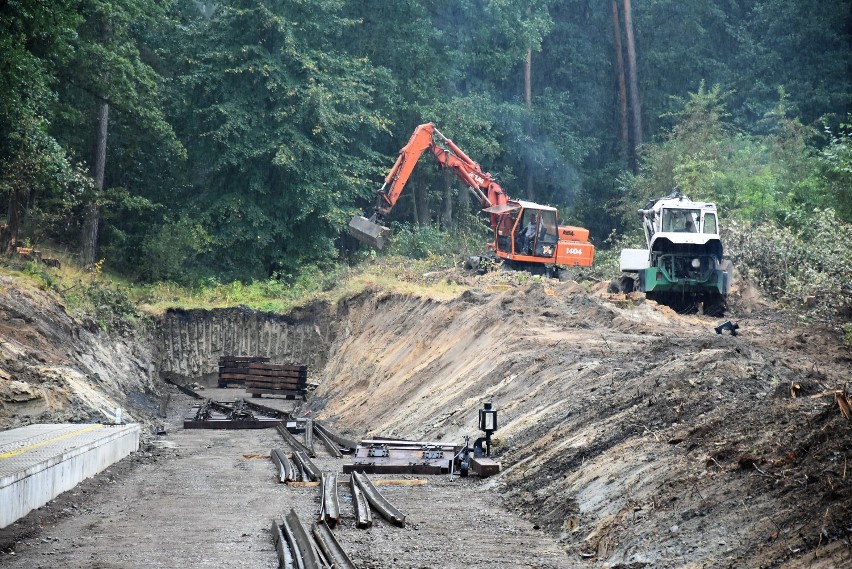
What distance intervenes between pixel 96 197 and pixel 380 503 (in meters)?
28.6

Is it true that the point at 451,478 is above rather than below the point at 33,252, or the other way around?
below

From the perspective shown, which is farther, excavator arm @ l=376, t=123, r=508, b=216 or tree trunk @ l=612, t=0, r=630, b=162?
tree trunk @ l=612, t=0, r=630, b=162

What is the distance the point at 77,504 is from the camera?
13.3 m

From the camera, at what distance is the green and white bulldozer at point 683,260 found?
28156 mm

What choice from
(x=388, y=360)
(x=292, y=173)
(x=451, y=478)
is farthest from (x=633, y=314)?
(x=292, y=173)

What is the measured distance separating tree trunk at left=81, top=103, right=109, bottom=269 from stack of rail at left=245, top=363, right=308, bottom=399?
846cm

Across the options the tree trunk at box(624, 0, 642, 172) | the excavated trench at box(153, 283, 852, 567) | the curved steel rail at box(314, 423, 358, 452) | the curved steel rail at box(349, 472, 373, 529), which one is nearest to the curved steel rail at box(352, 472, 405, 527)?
the curved steel rail at box(349, 472, 373, 529)

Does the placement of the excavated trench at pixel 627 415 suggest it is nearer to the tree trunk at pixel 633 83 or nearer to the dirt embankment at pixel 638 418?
the dirt embankment at pixel 638 418

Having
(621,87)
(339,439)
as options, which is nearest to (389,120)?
(621,87)

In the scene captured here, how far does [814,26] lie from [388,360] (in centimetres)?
3296

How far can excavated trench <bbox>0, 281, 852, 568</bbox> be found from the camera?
8.82 m

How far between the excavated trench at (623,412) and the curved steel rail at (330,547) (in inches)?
79.7

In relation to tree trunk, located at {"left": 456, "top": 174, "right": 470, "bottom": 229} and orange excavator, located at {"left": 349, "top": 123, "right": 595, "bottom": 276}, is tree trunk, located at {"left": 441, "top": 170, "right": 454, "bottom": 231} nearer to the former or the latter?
tree trunk, located at {"left": 456, "top": 174, "right": 470, "bottom": 229}

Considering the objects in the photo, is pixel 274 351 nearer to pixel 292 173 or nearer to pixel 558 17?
pixel 292 173
